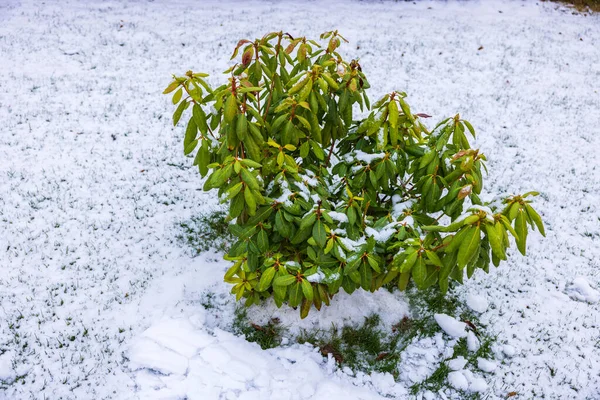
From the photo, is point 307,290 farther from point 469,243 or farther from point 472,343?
point 472,343

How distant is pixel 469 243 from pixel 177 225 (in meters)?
3.83

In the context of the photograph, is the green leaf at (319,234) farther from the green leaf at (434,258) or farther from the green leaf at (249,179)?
the green leaf at (434,258)

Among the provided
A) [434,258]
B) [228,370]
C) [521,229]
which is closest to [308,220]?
[434,258]

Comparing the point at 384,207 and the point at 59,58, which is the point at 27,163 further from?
the point at 384,207

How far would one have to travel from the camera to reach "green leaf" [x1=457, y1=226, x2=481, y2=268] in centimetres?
266

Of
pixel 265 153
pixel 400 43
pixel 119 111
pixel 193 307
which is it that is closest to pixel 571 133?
pixel 400 43

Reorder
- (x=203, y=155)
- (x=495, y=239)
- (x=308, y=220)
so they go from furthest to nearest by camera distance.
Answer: (x=203, y=155) → (x=308, y=220) → (x=495, y=239)

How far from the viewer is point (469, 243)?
267 cm

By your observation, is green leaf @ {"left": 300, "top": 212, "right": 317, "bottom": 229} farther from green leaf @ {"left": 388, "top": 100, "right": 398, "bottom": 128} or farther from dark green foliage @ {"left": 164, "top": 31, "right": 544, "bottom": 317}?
green leaf @ {"left": 388, "top": 100, "right": 398, "bottom": 128}

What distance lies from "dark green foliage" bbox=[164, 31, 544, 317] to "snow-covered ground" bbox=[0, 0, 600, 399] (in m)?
0.85

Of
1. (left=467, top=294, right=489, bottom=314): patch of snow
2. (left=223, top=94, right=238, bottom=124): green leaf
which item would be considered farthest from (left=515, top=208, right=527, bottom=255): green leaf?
(left=223, top=94, right=238, bottom=124): green leaf

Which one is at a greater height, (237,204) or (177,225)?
(237,204)

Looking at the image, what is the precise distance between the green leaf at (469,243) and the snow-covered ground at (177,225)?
5.63 ft

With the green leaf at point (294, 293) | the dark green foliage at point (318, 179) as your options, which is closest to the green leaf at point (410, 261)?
the dark green foliage at point (318, 179)
